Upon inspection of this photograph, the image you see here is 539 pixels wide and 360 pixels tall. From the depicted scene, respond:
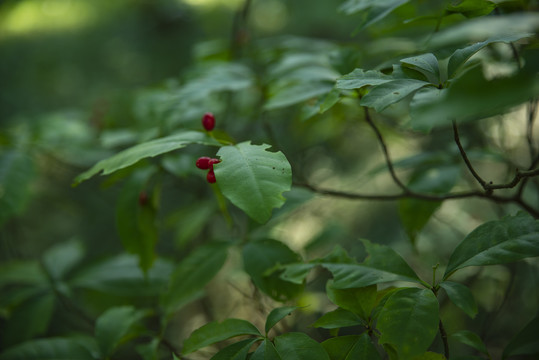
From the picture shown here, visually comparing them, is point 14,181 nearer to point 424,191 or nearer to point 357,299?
point 357,299

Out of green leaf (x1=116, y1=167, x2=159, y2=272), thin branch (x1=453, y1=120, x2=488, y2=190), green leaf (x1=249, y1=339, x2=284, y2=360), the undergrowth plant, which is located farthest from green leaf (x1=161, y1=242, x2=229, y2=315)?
thin branch (x1=453, y1=120, x2=488, y2=190)

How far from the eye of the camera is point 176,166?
1291 mm

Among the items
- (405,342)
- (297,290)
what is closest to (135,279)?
(297,290)

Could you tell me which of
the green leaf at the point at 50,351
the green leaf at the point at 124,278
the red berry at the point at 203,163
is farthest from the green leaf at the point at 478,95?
the green leaf at the point at 124,278

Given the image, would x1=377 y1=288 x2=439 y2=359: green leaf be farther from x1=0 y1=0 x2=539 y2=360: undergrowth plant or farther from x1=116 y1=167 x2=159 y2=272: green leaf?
x1=116 y1=167 x2=159 y2=272: green leaf

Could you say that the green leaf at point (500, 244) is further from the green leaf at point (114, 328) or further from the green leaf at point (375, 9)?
the green leaf at point (114, 328)

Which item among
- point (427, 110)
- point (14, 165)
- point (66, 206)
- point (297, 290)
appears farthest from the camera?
point (66, 206)

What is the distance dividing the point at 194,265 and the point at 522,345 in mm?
783

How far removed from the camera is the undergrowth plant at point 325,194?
71 cm

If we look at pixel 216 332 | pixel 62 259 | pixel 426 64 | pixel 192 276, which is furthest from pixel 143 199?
pixel 426 64

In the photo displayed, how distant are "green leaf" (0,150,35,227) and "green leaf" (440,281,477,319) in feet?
4.10

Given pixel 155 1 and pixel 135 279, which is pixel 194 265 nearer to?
pixel 135 279

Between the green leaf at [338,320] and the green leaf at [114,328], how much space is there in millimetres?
546

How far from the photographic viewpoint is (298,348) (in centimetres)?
76
